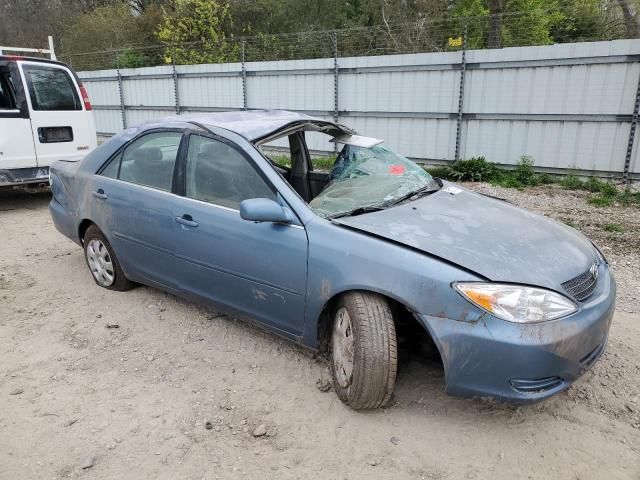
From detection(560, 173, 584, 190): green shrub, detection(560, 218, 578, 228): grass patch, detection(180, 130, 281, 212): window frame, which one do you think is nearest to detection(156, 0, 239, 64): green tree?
detection(560, 173, 584, 190): green shrub

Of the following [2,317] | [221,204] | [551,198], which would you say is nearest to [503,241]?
[221,204]

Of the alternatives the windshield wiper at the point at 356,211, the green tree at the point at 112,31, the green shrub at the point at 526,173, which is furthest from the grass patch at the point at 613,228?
the green tree at the point at 112,31

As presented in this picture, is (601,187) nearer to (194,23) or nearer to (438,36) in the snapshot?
(438,36)

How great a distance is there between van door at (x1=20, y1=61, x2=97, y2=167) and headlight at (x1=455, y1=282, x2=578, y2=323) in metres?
6.49

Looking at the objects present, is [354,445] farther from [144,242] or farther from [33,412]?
[144,242]

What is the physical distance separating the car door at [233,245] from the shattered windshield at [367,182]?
0.35 metres

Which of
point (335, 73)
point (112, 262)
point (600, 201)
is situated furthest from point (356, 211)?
point (335, 73)

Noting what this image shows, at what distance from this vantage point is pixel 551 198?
796cm

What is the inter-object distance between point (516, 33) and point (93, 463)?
1146 centimetres

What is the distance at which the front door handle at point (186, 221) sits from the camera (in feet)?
11.7

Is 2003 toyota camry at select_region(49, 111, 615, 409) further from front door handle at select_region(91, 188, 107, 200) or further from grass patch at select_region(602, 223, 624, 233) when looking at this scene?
grass patch at select_region(602, 223, 624, 233)

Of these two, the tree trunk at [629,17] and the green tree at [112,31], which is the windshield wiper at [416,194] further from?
the green tree at [112,31]

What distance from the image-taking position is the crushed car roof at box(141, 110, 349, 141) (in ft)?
11.7

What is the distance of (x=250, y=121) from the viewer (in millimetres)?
3783
